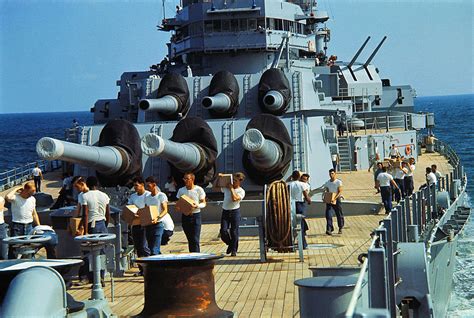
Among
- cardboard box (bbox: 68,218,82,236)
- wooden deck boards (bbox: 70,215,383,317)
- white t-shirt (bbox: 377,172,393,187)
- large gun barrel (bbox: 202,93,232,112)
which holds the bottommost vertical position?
wooden deck boards (bbox: 70,215,383,317)

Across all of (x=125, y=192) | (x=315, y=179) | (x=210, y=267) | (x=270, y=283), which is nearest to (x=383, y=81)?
(x=315, y=179)

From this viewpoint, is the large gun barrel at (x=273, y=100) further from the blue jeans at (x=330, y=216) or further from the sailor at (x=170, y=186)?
the blue jeans at (x=330, y=216)

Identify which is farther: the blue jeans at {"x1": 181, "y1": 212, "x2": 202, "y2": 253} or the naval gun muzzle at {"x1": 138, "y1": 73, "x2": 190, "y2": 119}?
the naval gun muzzle at {"x1": 138, "y1": 73, "x2": 190, "y2": 119}

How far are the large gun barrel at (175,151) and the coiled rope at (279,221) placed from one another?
369cm

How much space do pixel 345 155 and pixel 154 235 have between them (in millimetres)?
14514

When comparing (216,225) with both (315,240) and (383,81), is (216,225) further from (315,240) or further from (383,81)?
(383,81)

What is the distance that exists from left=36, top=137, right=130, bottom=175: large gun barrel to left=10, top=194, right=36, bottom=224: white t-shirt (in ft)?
5.39

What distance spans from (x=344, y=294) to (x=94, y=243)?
10.1ft

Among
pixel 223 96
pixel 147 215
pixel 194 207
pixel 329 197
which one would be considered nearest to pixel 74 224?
pixel 147 215

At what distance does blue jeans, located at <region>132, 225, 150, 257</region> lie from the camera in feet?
34.9

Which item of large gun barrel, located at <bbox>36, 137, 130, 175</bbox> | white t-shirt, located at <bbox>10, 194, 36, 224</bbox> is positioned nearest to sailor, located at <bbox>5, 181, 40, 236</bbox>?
white t-shirt, located at <bbox>10, 194, 36, 224</bbox>

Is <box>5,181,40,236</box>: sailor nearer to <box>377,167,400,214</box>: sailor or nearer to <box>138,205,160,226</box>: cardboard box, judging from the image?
<box>138,205,160,226</box>: cardboard box

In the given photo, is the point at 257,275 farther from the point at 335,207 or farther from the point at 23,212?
the point at 335,207

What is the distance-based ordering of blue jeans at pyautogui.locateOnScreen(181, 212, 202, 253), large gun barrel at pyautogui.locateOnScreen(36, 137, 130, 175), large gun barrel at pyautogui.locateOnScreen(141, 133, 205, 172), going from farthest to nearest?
large gun barrel at pyautogui.locateOnScreen(141, 133, 205, 172)
large gun barrel at pyautogui.locateOnScreen(36, 137, 130, 175)
blue jeans at pyautogui.locateOnScreen(181, 212, 202, 253)
